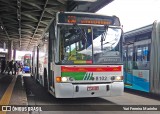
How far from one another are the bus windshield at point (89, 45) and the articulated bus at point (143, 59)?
2.68m

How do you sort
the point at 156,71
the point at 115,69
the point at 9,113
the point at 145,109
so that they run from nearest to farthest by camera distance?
the point at 9,113, the point at 145,109, the point at 115,69, the point at 156,71

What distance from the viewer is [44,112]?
28.6ft

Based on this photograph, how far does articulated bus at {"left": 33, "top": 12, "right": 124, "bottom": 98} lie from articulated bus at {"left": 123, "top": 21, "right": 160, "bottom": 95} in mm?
2577

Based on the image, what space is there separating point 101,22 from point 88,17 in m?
0.49

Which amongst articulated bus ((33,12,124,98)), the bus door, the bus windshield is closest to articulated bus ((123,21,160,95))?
the bus door

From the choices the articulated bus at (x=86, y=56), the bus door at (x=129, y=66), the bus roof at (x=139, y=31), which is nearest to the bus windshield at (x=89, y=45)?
the articulated bus at (x=86, y=56)

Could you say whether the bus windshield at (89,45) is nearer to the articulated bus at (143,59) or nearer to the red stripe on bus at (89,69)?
the red stripe on bus at (89,69)

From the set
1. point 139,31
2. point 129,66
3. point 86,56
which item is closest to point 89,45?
point 86,56

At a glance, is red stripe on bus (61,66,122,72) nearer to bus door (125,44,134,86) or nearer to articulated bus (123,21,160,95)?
articulated bus (123,21,160,95)

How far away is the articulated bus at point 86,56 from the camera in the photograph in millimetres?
9617

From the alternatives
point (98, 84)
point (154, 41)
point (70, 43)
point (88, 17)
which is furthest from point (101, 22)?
point (154, 41)

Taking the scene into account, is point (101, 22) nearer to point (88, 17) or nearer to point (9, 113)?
point (88, 17)

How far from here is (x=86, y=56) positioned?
9.81 m

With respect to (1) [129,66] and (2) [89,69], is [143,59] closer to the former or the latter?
(1) [129,66]
